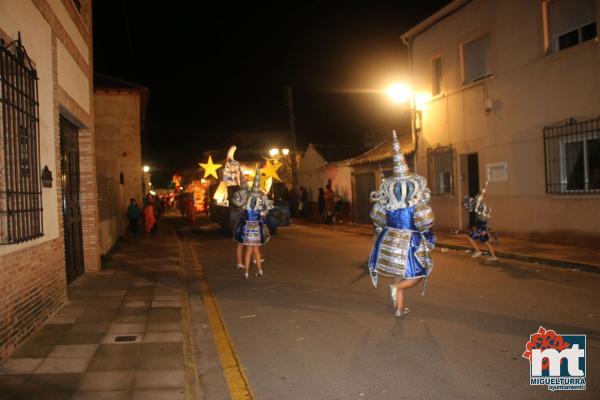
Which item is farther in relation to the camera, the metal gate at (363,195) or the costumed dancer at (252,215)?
the metal gate at (363,195)

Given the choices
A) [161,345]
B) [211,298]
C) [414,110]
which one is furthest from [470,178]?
[161,345]

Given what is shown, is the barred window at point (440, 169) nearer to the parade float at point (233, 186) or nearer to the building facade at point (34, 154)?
the parade float at point (233, 186)

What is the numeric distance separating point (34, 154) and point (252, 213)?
4.45 metres

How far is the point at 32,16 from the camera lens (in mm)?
6570

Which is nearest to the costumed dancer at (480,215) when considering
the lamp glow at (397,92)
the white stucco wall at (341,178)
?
the lamp glow at (397,92)

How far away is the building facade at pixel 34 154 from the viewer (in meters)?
5.39

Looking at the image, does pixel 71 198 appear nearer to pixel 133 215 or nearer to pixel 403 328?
pixel 403 328

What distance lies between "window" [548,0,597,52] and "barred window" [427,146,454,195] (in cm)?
488

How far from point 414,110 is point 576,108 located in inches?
280

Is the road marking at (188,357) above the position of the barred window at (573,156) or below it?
below

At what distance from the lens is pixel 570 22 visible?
42.2 feet

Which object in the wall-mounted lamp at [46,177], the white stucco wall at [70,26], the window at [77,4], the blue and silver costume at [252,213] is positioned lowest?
the blue and silver costume at [252,213]

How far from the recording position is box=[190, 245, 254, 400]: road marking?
14.9 feet

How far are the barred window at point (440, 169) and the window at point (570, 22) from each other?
488 cm
